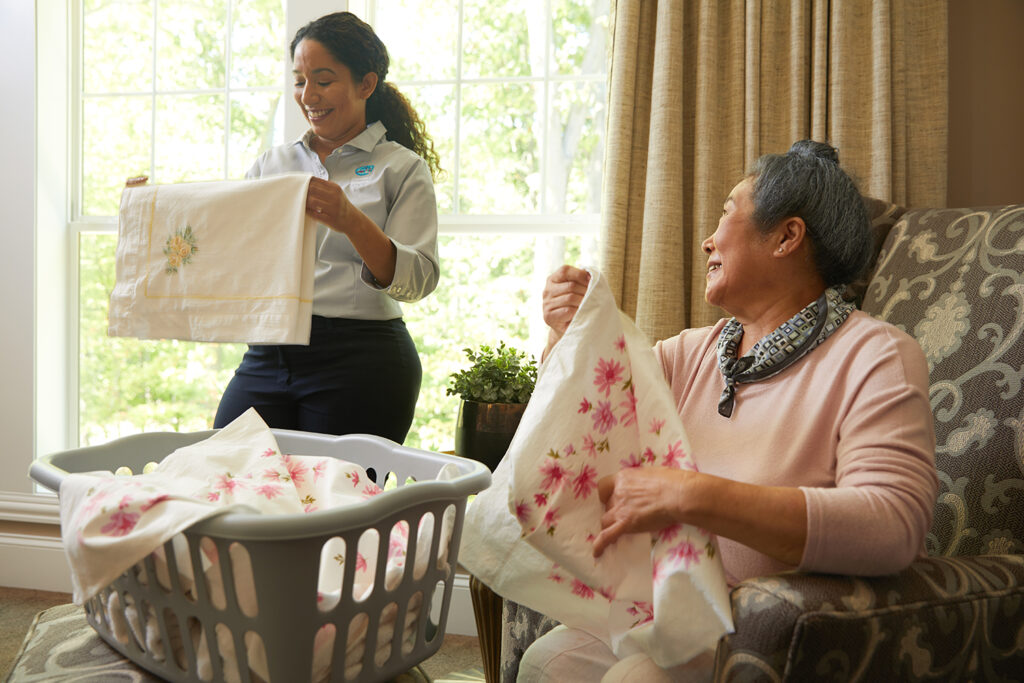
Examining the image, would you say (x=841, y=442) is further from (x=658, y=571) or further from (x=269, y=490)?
(x=269, y=490)

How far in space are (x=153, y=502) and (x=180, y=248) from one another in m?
0.88

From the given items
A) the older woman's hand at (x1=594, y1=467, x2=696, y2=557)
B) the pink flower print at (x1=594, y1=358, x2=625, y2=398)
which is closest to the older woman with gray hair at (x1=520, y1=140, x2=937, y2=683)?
the older woman's hand at (x1=594, y1=467, x2=696, y2=557)

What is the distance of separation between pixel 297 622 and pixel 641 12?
182 centimetres

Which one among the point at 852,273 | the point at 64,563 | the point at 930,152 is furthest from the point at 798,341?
the point at 64,563

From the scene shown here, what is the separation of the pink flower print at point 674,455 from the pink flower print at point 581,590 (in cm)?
21

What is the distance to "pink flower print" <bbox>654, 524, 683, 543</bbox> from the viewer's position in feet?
3.10

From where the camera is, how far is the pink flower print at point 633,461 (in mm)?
1061

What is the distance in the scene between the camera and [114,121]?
286 centimetres

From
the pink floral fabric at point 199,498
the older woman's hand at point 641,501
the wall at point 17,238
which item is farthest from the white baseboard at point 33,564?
the older woman's hand at point 641,501

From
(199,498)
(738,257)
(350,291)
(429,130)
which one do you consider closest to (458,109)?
(429,130)

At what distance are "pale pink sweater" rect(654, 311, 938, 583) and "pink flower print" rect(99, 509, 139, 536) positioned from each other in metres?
0.70

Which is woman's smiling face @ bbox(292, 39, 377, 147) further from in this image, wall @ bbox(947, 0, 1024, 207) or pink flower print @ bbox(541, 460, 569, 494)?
wall @ bbox(947, 0, 1024, 207)

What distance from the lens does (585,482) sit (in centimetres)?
104

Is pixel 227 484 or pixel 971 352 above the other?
pixel 971 352
